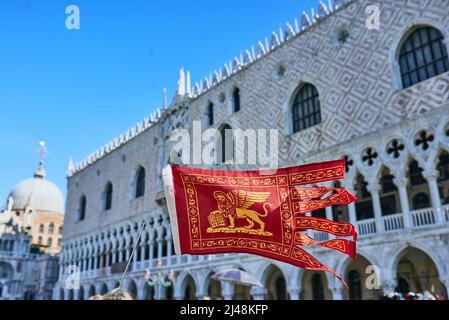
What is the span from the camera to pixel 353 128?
11859 millimetres

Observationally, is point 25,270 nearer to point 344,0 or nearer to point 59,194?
point 59,194

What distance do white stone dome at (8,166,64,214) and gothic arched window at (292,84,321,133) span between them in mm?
38490

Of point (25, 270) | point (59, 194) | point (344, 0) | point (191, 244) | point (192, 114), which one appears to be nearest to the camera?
point (191, 244)

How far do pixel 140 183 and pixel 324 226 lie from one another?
1961 cm

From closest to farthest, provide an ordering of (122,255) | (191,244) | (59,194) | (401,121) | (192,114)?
(191,244) → (401,121) → (192,114) → (122,255) → (59,194)

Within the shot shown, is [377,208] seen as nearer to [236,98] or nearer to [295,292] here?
[295,292]

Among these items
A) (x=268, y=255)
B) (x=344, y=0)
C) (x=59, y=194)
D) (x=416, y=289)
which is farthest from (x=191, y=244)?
(x=59, y=194)

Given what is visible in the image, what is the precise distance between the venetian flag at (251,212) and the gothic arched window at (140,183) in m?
18.8

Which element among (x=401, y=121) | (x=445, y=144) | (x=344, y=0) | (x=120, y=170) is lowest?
(x=445, y=144)

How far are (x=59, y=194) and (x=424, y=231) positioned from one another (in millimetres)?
45812

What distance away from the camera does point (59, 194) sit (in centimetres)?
4806

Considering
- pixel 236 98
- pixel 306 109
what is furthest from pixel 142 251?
pixel 306 109

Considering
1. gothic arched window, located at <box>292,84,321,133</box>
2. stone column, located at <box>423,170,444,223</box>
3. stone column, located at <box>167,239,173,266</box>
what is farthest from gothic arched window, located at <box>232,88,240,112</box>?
stone column, located at <box>423,170,444,223</box>

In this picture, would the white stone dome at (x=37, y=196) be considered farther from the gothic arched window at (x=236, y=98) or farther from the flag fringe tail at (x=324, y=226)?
the flag fringe tail at (x=324, y=226)
